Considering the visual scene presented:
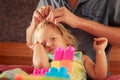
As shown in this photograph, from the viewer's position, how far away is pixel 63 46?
1.03 meters

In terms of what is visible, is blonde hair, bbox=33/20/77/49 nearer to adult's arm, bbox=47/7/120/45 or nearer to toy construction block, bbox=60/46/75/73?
adult's arm, bbox=47/7/120/45

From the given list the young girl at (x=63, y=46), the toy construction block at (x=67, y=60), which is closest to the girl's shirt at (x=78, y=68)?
the young girl at (x=63, y=46)

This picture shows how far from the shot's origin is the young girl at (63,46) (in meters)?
0.92

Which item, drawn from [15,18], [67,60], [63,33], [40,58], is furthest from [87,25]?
[15,18]

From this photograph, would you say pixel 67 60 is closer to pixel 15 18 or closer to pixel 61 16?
pixel 61 16

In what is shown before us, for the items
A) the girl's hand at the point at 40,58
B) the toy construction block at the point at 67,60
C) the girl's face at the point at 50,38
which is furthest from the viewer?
the girl's face at the point at 50,38

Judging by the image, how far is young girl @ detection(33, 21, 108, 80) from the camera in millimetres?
920

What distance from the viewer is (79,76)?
0.96m

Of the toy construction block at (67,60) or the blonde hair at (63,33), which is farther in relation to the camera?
the blonde hair at (63,33)

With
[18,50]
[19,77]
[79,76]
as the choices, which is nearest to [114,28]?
[79,76]

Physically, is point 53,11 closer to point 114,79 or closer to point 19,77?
point 114,79

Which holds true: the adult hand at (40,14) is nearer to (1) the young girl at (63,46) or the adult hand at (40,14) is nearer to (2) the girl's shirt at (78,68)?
(1) the young girl at (63,46)

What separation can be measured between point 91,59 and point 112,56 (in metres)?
0.83

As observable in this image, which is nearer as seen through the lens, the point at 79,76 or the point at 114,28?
the point at 79,76
